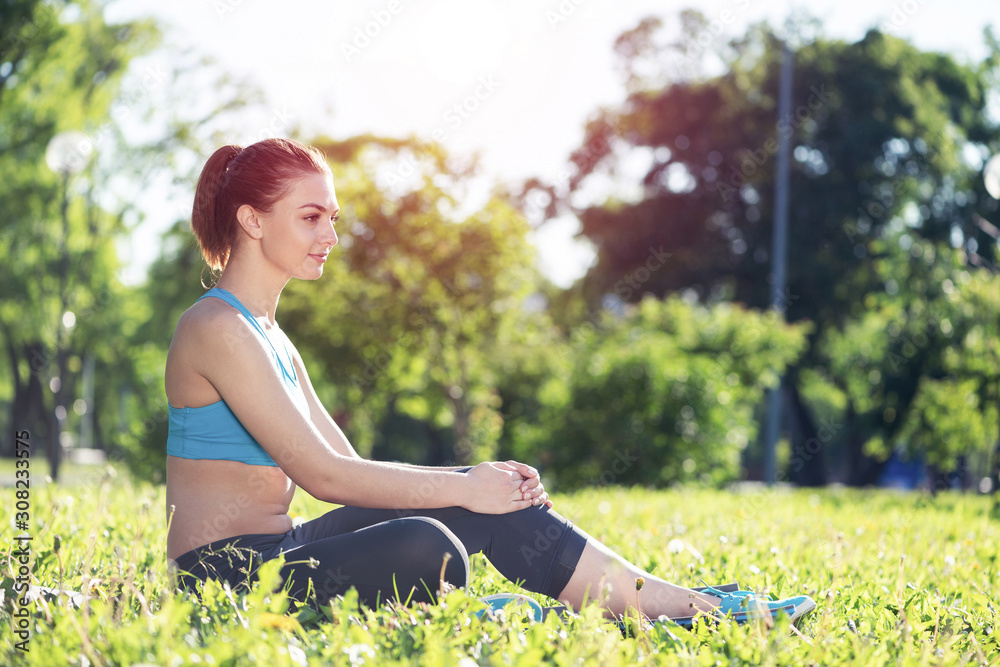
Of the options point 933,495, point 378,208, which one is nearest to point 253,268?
point 933,495

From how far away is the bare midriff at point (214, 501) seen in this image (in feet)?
8.18

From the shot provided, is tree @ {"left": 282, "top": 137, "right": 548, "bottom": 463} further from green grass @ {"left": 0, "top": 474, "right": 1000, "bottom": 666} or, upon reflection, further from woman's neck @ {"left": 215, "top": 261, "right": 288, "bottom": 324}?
woman's neck @ {"left": 215, "top": 261, "right": 288, "bottom": 324}

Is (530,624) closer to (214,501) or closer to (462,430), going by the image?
(214,501)

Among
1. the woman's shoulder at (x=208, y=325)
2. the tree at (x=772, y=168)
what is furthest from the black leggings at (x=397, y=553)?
the tree at (x=772, y=168)

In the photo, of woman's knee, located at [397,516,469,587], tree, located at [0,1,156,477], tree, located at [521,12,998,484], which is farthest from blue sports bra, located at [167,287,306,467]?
tree, located at [521,12,998,484]

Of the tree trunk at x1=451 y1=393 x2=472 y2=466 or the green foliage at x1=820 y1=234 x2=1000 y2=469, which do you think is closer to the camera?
the green foliage at x1=820 y1=234 x2=1000 y2=469

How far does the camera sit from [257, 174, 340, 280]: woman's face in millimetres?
2680

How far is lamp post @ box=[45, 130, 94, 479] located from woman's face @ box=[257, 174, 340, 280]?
30.7 ft

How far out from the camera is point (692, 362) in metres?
10.6

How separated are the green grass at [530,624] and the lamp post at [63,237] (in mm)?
7334

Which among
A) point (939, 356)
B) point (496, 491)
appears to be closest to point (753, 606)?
point (496, 491)

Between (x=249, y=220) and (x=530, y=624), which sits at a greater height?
(x=249, y=220)

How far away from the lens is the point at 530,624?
2.21 metres

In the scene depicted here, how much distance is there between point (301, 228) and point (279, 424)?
26.2 inches
